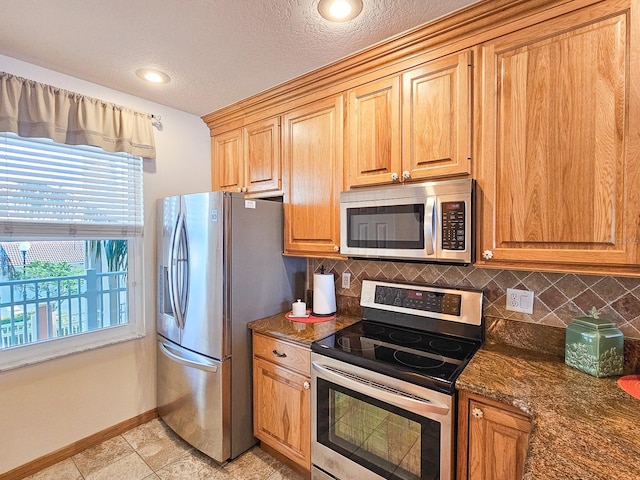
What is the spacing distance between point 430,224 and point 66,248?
225 centimetres

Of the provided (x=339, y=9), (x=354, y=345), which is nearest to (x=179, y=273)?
(x=354, y=345)

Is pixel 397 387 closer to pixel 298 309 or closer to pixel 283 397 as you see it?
pixel 283 397

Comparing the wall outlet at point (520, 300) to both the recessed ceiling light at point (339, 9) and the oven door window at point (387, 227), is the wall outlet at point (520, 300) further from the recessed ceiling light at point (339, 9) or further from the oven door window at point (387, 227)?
the recessed ceiling light at point (339, 9)

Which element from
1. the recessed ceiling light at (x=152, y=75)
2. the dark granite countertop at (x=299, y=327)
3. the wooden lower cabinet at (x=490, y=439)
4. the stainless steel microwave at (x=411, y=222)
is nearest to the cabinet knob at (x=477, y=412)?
the wooden lower cabinet at (x=490, y=439)

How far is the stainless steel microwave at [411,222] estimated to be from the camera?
142 cm

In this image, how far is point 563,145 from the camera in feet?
4.09

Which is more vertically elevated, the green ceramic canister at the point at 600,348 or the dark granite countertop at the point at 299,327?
the green ceramic canister at the point at 600,348

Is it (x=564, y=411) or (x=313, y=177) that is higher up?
(x=313, y=177)

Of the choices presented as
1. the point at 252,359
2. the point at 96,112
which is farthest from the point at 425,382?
the point at 96,112

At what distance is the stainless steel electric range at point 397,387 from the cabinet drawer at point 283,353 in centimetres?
8

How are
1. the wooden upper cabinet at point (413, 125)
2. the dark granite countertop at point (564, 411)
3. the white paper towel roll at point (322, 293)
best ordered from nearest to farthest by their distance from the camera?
1. the dark granite countertop at point (564, 411)
2. the wooden upper cabinet at point (413, 125)
3. the white paper towel roll at point (322, 293)

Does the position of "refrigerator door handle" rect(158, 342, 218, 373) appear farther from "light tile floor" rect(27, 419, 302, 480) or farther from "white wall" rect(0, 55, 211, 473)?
"light tile floor" rect(27, 419, 302, 480)

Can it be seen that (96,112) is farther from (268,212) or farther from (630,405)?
(630,405)

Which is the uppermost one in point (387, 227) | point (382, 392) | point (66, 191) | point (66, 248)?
point (66, 191)
